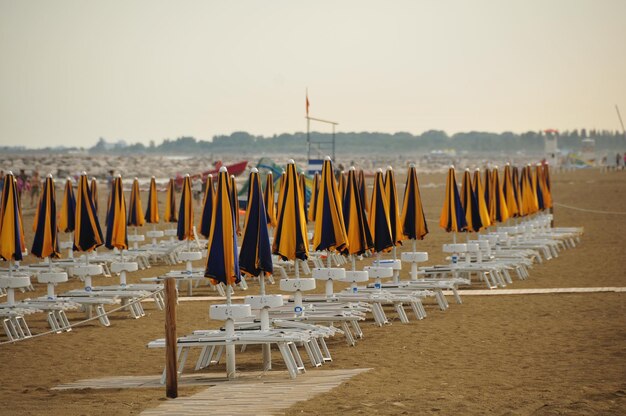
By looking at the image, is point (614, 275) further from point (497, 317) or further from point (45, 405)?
point (45, 405)

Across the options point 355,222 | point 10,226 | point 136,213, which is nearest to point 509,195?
point 136,213

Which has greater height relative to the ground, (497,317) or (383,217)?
(383,217)

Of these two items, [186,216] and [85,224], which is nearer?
[85,224]

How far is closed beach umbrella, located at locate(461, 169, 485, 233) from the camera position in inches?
776

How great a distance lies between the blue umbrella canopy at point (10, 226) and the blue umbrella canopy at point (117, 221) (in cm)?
248

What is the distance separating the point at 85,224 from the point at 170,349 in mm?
7452

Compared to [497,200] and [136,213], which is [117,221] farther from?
[497,200]

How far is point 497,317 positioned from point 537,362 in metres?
3.84

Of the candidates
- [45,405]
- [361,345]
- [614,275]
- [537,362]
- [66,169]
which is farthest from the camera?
[66,169]

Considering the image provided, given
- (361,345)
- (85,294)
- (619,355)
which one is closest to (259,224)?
(361,345)

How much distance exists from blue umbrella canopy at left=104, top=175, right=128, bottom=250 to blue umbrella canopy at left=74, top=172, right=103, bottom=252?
2.07 feet

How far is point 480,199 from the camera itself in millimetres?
20141

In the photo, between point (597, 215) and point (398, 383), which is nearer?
point (398, 383)

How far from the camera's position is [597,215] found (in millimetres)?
38438
